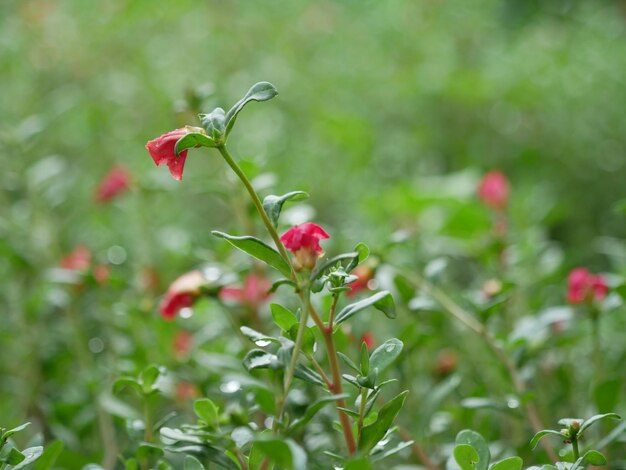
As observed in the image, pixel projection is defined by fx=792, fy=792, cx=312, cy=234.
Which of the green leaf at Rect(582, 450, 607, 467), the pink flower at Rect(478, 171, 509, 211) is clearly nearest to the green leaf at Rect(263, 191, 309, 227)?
the green leaf at Rect(582, 450, 607, 467)

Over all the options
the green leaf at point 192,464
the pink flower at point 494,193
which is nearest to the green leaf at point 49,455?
the green leaf at point 192,464

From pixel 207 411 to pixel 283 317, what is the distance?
102mm

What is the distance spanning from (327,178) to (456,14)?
0.93 metres

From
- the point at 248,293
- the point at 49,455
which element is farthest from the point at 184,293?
the point at 49,455

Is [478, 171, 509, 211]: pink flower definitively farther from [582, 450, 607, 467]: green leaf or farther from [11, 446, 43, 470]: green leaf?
[11, 446, 43, 470]: green leaf

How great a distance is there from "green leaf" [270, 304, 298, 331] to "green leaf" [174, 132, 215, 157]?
0.15m

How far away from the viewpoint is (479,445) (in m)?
0.70

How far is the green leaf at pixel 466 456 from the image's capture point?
2.15ft

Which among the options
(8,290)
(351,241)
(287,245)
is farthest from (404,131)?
(287,245)

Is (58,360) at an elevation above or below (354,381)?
below

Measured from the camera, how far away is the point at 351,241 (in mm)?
1337

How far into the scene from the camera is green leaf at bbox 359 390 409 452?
659mm

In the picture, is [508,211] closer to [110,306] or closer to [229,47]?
[110,306]

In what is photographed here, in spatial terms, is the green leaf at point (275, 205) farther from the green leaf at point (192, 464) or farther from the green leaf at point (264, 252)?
the green leaf at point (192, 464)
